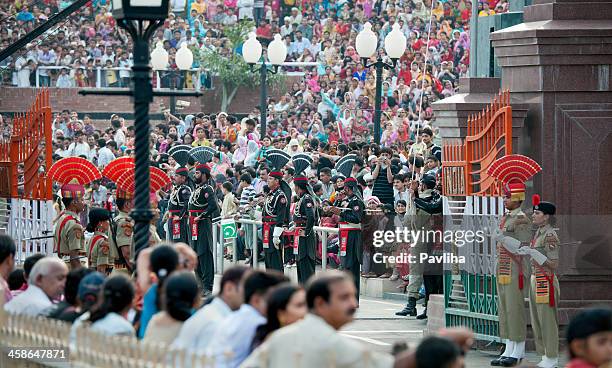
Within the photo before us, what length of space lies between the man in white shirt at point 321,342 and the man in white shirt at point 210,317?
1030 millimetres

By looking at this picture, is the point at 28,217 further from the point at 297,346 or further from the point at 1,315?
the point at 297,346

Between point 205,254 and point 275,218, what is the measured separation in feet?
4.40

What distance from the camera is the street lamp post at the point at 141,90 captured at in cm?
1231

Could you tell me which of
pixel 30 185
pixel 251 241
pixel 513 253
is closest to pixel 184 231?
pixel 251 241

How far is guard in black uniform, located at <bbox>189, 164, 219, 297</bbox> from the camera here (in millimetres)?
24203

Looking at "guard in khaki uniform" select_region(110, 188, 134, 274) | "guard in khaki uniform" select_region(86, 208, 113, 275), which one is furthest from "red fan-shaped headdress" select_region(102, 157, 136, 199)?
"guard in khaki uniform" select_region(86, 208, 113, 275)

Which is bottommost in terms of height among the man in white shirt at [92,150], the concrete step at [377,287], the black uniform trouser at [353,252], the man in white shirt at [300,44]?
the concrete step at [377,287]

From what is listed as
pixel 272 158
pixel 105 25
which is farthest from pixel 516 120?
pixel 105 25

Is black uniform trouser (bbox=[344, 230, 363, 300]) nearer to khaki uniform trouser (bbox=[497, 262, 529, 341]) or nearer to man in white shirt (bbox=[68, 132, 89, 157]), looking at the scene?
khaki uniform trouser (bbox=[497, 262, 529, 341])

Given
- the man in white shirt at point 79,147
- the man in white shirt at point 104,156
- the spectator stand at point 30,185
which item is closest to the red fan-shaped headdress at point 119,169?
the spectator stand at point 30,185

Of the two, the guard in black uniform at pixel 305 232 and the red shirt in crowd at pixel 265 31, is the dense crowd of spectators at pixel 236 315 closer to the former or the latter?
the guard in black uniform at pixel 305 232

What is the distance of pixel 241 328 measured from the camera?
31.0ft

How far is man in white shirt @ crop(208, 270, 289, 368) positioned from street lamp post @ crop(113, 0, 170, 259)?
2768 millimetres

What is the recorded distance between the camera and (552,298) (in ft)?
52.0
